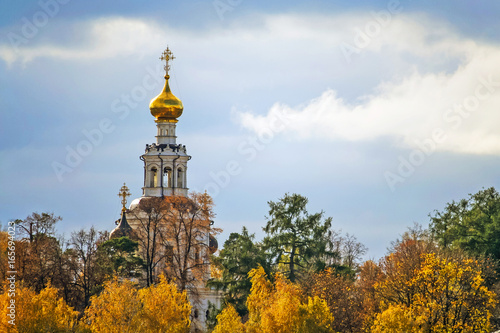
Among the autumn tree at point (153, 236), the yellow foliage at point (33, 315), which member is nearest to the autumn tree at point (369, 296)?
the autumn tree at point (153, 236)

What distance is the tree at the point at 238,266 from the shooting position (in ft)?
219

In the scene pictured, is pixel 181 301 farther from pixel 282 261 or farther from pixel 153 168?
pixel 153 168

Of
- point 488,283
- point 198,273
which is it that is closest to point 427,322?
point 488,283

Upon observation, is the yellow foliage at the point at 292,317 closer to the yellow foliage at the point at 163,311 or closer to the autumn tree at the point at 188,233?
the yellow foliage at the point at 163,311

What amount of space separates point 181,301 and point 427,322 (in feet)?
45.4

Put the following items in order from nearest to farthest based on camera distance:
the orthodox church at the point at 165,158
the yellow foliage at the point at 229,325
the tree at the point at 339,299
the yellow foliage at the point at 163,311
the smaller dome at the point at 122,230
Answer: the yellow foliage at the point at 229,325
the yellow foliage at the point at 163,311
the tree at the point at 339,299
the smaller dome at the point at 122,230
the orthodox church at the point at 165,158

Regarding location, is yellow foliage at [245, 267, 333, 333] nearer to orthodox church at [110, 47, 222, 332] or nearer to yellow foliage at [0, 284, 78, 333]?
yellow foliage at [0, 284, 78, 333]

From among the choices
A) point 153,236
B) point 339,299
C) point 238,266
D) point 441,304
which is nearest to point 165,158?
point 153,236

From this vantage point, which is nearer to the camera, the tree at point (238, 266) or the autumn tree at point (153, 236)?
the tree at point (238, 266)

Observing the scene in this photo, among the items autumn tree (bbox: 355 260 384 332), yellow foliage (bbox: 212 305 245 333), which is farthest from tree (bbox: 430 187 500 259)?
yellow foliage (bbox: 212 305 245 333)

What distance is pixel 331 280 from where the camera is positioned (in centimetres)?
5953

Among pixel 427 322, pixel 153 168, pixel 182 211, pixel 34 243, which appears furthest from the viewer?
pixel 153 168

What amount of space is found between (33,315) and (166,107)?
117ft

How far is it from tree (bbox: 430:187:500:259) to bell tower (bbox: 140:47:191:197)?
2046cm
